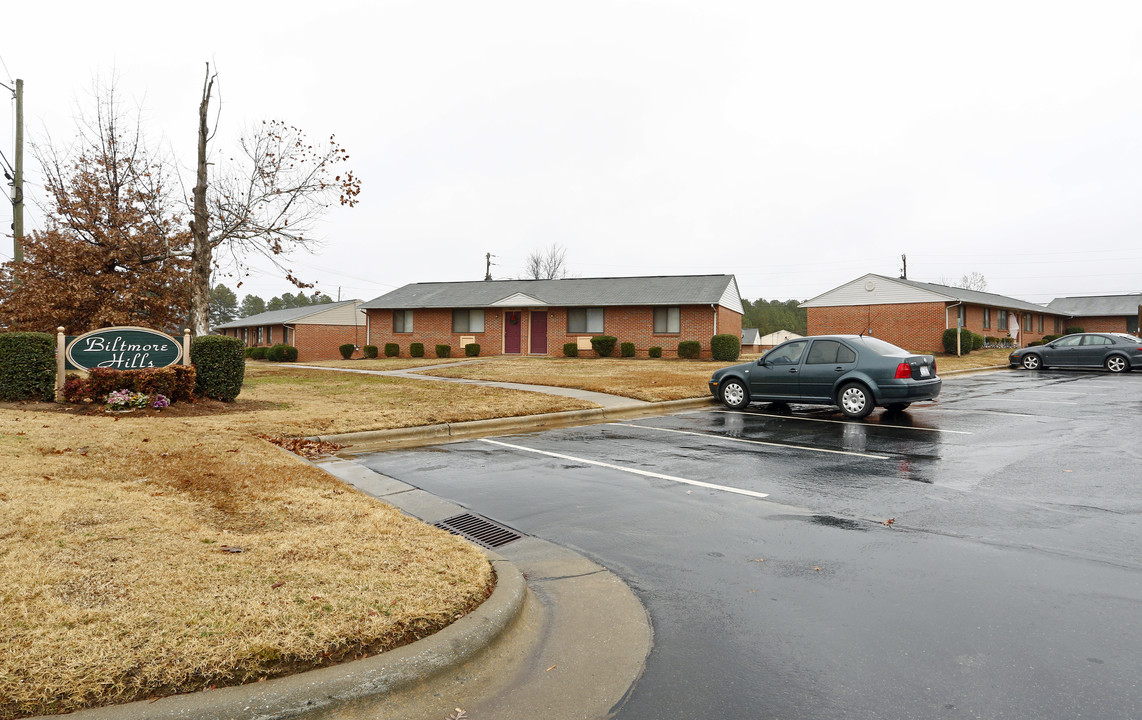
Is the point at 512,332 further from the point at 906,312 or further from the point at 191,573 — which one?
the point at 191,573

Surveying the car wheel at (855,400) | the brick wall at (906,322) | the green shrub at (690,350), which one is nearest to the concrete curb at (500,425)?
the car wheel at (855,400)

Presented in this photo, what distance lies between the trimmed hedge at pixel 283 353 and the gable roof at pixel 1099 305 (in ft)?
187

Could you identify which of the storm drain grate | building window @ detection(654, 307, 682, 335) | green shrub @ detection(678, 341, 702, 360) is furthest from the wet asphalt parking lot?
building window @ detection(654, 307, 682, 335)

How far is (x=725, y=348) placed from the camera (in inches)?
1181

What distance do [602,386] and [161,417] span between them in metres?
9.36

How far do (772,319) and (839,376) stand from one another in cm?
9824

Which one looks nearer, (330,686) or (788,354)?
(330,686)

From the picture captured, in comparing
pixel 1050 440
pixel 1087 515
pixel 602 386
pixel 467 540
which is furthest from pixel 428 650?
pixel 602 386

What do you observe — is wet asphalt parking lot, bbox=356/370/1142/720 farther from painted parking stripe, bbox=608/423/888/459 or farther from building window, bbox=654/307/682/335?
building window, bbox=654/307/682/335

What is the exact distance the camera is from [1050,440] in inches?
357

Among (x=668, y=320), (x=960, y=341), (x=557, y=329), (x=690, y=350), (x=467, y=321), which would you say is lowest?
(x=690, y=350)

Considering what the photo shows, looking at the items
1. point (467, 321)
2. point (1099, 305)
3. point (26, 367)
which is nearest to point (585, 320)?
point (467, 321)

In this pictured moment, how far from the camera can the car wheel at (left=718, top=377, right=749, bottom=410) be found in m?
13.5

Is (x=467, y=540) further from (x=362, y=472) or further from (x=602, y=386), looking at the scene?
(x=602, y=386)
